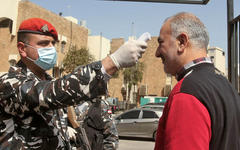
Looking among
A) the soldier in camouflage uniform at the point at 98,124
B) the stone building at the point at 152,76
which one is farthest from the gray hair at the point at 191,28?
the stone building at the point at 152,76

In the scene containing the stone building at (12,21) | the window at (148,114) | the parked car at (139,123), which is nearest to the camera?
the parked car at (139,123)

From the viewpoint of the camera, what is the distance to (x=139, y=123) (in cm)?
1388

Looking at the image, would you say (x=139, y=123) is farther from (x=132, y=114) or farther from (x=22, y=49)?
(x=22, y=49)

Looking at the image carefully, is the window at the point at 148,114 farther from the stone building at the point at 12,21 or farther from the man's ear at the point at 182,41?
the stone building at the point at 12,21

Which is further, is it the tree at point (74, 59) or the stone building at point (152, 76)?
the stone building at point (152, 76)

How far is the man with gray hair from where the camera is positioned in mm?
1398

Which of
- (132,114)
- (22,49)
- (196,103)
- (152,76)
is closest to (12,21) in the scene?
(132,114)

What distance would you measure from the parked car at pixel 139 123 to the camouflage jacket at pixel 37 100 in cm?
1184

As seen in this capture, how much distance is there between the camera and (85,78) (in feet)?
5.07

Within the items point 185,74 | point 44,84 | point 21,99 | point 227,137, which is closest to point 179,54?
point 185,74

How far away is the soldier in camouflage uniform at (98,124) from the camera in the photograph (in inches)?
158

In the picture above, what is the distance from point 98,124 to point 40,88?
8.42ft

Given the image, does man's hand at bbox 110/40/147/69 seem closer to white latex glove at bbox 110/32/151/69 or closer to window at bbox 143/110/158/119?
white latex glove at bbox 110/32/151/69

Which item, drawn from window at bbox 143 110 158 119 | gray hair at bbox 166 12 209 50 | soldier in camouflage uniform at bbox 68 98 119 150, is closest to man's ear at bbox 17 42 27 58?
gray hair at bbox 166 12 209 50
